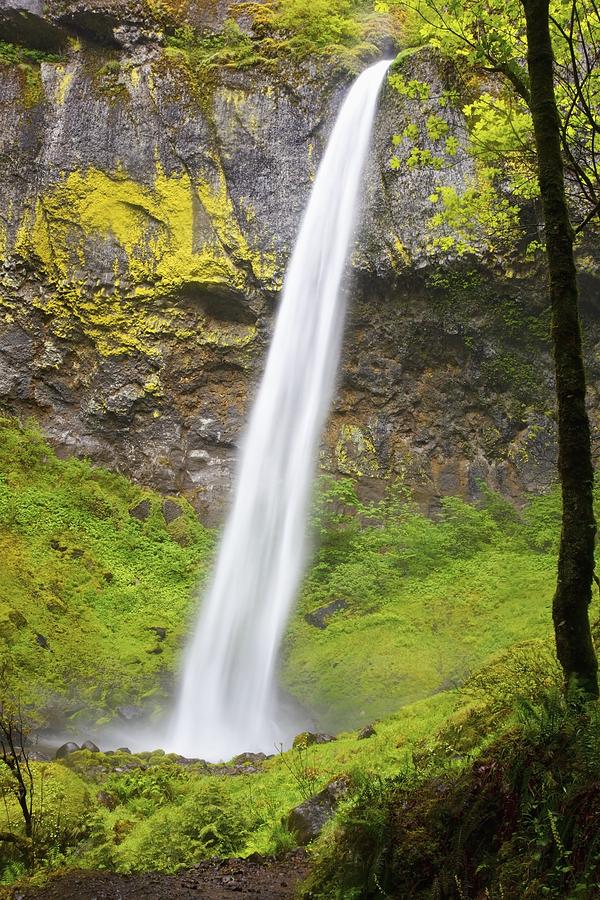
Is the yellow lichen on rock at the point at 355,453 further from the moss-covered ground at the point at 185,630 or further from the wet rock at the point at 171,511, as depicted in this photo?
the wet rock at the point at 171,511

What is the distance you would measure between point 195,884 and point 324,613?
924 centimetres

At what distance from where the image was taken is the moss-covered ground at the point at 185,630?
15.9ft

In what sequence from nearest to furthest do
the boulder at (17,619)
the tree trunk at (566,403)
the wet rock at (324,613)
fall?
the tree trunk at (566,403) < the boulder at (17,619) < the wet rock at (324,613)

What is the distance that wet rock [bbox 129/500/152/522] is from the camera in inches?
604

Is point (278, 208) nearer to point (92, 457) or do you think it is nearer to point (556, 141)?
point (92, 457)

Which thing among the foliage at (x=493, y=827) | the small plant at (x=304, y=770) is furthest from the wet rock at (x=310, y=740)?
the foliage at (x=493, y=827)

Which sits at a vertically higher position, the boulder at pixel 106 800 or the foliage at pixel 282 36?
the foliage at pixel 282 36

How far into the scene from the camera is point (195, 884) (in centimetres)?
402

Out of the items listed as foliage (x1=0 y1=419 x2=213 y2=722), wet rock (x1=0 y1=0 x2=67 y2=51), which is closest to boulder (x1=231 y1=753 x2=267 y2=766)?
foliage (x1=0 y1=419 x2=213 y2=722)

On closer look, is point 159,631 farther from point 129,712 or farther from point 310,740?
point 310,740

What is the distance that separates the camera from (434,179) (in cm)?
1570

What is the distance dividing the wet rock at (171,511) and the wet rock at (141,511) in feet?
1.21

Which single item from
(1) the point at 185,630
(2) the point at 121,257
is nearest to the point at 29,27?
(2) the point at 121,257

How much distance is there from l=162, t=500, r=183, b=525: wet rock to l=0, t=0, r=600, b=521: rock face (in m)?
0.41
